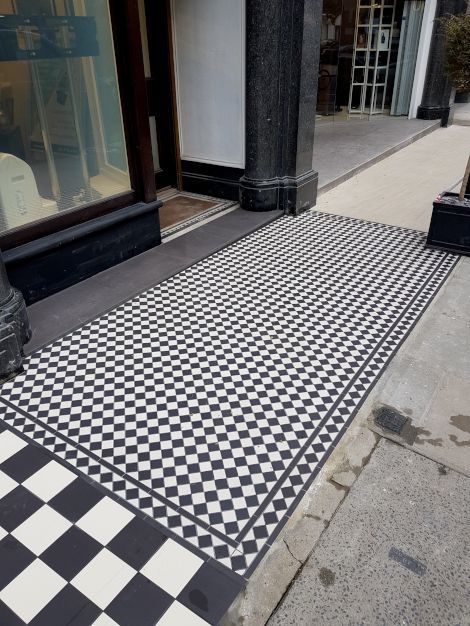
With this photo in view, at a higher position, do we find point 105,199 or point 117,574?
point 105,199

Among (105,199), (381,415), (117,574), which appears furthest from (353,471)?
(105,199)

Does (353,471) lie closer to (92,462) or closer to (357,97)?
(92,462)

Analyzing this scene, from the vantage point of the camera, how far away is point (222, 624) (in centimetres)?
Result: 155

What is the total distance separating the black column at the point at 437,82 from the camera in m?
8.52

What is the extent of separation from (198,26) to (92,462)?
418cm

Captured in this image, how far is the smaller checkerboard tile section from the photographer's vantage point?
5.20 feet

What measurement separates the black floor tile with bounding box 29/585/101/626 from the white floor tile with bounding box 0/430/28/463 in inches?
29.5

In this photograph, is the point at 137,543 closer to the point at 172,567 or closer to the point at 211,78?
the point at 172,567

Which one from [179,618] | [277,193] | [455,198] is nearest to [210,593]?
[179,618]

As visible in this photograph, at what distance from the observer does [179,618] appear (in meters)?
1.57

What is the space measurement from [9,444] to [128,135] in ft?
7.95

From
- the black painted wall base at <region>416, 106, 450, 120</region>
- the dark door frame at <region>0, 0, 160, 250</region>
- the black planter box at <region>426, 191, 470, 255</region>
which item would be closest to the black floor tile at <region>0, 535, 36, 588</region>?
the dark door frame at <region>0, 0, 160, 250</region>

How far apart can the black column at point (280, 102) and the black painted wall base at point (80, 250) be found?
4.22ft

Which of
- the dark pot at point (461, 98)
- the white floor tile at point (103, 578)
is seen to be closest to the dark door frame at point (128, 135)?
the white floor tile at point (103, 578)
